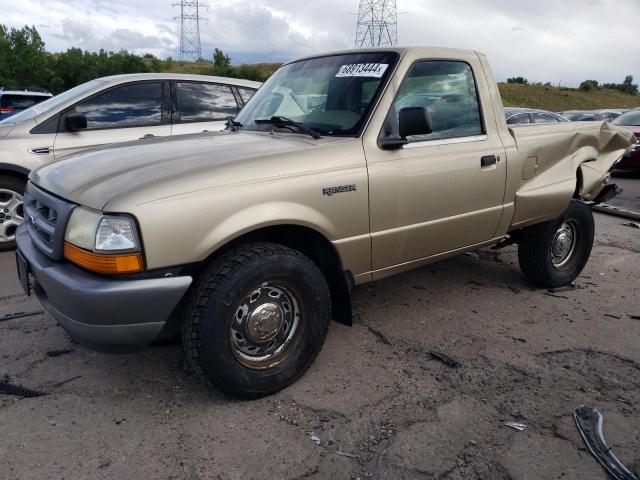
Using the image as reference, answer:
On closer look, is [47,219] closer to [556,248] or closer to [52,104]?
[52,104]

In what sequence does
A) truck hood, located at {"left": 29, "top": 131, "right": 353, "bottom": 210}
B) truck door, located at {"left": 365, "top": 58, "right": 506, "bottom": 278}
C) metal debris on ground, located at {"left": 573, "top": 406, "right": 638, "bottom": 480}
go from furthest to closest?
truck door, located at {"left": 365, "top": 58, "right": 506, "bottom": 278}, truck hood, located at {"left": 29, "top": 131, "right": 353, "bottom": 210}, metal debris on ground, located at {"left": 573, "top": 406, "right": 638, "bottom": 480}

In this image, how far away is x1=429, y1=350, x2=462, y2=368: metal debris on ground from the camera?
330 cm

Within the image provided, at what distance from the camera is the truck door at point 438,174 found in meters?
3.21

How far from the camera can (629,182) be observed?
11852 millimetres

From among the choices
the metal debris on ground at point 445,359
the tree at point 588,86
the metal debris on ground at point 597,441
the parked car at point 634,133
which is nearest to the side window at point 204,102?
the metal debris on ground at point 445,359

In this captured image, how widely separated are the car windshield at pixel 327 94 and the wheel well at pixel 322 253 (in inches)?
26.8

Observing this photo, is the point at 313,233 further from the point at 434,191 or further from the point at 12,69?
the point at 12,69

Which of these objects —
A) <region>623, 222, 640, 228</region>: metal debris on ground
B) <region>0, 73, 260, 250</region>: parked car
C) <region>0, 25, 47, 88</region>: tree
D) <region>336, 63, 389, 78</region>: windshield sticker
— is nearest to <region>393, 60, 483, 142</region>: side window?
<region>336, 63, 389, 78</region>: windshield sticker

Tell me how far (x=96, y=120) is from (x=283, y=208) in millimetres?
3758

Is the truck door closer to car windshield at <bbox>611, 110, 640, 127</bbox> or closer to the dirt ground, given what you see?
the dirt ground

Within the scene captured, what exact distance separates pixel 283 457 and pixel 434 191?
1.86 metres

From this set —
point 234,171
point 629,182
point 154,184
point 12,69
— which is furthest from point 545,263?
point 12,69

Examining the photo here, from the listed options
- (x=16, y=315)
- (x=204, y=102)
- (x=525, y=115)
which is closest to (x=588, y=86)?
(x=525, y=115)

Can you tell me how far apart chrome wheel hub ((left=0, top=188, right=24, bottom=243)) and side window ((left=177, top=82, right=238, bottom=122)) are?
1884mm
